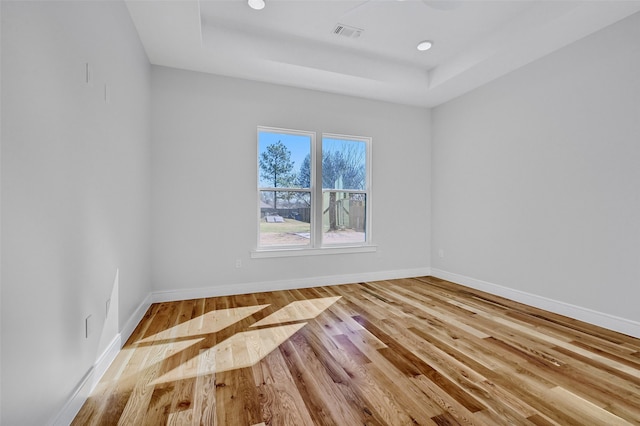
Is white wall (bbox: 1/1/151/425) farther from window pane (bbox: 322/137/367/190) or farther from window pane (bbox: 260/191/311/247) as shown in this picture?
window pane (bbox: 322/137/367/190)

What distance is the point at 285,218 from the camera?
4.04m

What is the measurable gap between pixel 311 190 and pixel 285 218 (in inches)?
21.5

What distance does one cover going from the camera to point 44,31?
1279mm

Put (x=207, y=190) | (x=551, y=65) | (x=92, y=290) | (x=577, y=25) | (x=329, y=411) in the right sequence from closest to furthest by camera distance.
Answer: (x=329, y=411), (x=92, y=290), (x=577, y=25), (x=551, y=65), (x=207, y=190)

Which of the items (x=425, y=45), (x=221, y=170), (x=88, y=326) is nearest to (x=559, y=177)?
(x=425, y=45)

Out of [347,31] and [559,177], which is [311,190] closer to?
[347,31]

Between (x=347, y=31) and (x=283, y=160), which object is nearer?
(x=347, y=31)

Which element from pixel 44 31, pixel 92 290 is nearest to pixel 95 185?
pixel 92 290

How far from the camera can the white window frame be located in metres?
3.88

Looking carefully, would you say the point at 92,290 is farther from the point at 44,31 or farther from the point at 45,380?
the point at 44,31

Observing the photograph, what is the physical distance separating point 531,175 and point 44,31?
4216 mm

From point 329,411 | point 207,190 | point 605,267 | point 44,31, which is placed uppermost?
point 44,31

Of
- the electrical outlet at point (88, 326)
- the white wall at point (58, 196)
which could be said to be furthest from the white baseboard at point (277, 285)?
the electrical outlet at point (88, 326)

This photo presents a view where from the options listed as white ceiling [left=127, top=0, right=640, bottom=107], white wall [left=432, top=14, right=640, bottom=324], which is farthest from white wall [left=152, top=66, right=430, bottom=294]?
white wall [left=432, top=14, right=640, bottom=324]
